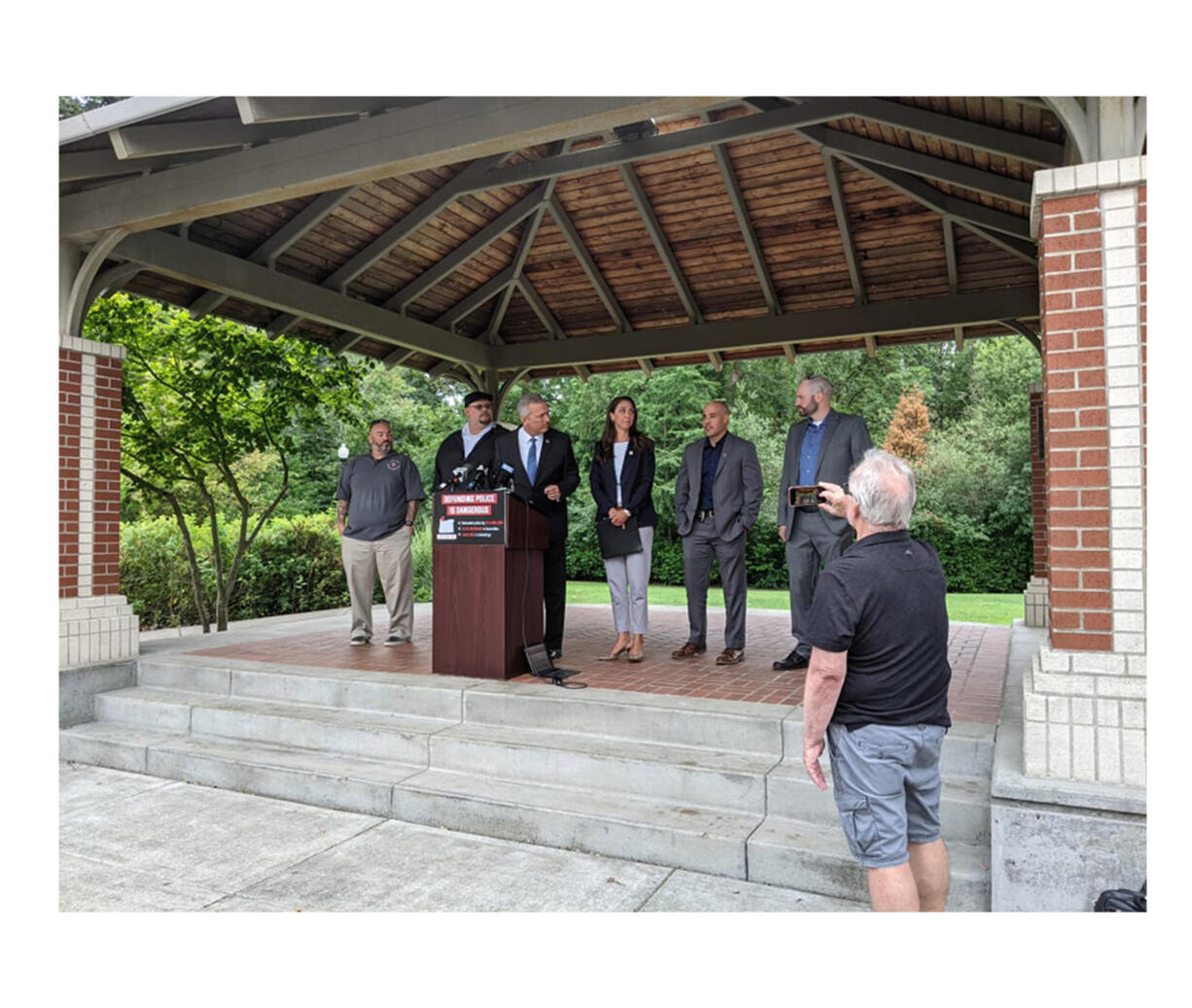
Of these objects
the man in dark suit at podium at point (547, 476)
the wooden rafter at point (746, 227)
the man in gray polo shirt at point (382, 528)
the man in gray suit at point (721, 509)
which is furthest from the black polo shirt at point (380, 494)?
the wooden rafter at point (746, 227)

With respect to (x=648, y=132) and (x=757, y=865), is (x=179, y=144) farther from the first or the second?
(x=757, y=865)

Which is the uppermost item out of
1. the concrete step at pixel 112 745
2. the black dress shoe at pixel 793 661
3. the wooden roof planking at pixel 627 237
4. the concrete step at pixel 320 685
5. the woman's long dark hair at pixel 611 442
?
the wooden roof planking at pixel 627 237

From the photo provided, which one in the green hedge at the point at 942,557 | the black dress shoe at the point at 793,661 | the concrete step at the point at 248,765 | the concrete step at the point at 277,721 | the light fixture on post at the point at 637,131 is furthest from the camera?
the green hedge at the point at 942,557

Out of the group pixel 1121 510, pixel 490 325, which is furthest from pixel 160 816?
pixel 490 325

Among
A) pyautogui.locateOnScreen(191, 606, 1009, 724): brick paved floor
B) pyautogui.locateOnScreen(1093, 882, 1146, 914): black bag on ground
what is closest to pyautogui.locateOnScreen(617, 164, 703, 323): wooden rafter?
pyautogui.locateOnScreen(191, 606, 1009, 724): brick paved floor

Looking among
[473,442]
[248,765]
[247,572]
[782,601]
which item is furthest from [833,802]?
[782,601]

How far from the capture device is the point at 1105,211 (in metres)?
3.11

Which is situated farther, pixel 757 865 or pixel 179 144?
pixel 179 144

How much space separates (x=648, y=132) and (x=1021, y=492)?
1519 cm

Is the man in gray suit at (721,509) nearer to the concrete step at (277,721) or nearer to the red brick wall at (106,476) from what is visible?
the concrete step at (277,721)

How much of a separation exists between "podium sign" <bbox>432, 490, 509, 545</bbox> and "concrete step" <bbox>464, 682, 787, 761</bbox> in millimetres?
916

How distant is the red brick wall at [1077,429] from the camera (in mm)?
3076

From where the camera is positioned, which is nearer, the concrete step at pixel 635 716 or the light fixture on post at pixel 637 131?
the concrete step at pixel 635 716

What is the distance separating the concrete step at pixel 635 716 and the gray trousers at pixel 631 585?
3.62 ft
